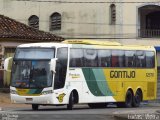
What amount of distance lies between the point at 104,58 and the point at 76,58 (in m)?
2.23

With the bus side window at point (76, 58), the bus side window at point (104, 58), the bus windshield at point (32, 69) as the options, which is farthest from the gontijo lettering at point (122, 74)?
the bus windshield at point (32, 69)

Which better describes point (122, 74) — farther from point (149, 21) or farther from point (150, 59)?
point (149, 21)

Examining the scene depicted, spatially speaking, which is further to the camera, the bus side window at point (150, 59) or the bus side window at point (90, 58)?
the bus side window at point (150, 59)

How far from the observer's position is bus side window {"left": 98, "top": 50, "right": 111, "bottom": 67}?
96.8ft

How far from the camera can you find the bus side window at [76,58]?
2773 cm

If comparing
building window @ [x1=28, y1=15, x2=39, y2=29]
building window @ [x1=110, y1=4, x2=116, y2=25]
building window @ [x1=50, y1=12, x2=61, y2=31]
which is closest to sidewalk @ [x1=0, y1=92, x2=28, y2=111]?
building window @ [x1=110, y1=4, x2=116, y2=25]

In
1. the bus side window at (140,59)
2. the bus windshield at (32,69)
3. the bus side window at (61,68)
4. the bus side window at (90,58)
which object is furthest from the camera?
the bus side window at (140,59)

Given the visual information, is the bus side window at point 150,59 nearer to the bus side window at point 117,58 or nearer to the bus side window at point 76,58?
the bus side window at point 117,58

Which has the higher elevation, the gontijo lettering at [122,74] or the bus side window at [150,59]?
the bus side window at [150,59]

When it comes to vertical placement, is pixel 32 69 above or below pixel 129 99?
above

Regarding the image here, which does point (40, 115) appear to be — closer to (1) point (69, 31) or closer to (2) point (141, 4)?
(2) point (141, 4)

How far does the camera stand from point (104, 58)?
1171 inches

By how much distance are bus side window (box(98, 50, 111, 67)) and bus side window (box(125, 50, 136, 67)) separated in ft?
4.78

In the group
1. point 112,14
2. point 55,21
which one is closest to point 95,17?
point 112,14
